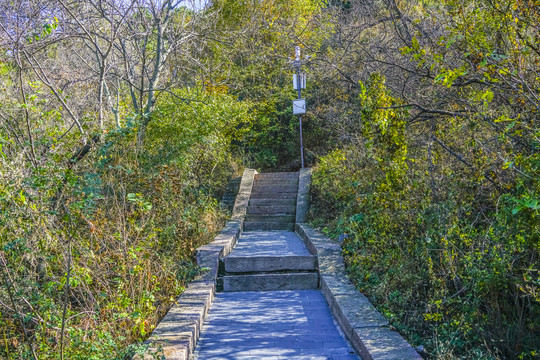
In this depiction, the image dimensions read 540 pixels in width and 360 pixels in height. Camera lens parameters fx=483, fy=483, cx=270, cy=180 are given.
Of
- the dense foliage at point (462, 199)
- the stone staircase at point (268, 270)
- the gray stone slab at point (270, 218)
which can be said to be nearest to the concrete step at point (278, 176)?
the gray stone slab at point (270, 218)

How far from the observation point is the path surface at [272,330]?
4.38 meters

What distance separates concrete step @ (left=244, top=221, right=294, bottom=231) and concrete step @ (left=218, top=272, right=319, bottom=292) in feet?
13.2

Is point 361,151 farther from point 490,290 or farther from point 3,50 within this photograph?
point 3,50

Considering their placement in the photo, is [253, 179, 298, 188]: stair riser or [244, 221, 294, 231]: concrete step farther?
[253, 179, 298, 188]: stair riser

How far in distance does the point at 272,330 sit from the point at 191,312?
87 cm

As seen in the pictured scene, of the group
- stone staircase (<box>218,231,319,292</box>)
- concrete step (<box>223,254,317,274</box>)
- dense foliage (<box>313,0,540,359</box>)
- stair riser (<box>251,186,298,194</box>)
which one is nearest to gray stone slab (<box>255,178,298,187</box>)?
stair riser (<box>251,186,298,194</box>)

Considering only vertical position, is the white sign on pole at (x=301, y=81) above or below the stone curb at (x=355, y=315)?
above

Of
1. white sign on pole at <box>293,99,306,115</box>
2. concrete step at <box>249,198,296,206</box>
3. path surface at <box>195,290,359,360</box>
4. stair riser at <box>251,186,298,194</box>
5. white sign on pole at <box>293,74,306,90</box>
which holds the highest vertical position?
white sign on pole at <box>293,74,306,90</box>

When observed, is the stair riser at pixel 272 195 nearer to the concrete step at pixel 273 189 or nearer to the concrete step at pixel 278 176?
the concrete step at pixel 273 189

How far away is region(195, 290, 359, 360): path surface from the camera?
438cm

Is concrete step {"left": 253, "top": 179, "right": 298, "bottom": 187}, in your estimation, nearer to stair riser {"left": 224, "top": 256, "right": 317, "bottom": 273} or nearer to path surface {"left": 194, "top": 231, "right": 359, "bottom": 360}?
path surface {"left": 194, "top": 231, "right": 359, "bottom": 360}

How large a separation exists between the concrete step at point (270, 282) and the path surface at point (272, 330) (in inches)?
11.7

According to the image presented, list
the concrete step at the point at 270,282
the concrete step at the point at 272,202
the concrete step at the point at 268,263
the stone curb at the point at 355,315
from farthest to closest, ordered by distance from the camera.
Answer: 1. the concrete step at the point at 272,202
2. the concrete step at the point at 268,263
3. the concrete step at the point at 270,282
4. the stone curb at the point at 355,315

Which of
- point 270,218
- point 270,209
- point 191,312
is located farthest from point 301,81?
point 191,312
